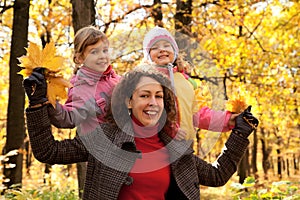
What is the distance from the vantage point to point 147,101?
2.38 meters

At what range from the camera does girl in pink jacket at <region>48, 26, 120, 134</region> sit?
8.76ft

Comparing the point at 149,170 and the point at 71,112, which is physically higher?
the point at 71,112

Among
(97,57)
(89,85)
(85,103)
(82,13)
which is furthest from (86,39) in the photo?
(82,13)

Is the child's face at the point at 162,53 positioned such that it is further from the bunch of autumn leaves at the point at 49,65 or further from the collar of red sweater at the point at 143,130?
the bunch of autumn leaves at the point at 49,65

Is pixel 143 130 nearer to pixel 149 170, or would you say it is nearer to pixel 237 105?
pixel 149 170

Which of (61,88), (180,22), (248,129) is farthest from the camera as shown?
(180,22)

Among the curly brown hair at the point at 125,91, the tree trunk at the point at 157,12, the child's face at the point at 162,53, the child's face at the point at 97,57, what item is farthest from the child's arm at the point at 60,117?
the tree trunk at the point at 157,12

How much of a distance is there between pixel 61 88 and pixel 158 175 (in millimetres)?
690

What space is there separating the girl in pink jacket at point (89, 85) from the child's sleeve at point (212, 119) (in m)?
0.61

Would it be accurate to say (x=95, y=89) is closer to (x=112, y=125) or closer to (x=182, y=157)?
(x=112, y=125)

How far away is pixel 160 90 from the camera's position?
2436 millimetres

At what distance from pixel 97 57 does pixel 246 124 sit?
3.41ft

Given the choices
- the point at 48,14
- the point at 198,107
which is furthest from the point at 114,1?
the point at 198,107

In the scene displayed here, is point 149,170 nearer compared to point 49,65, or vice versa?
point 49,65
